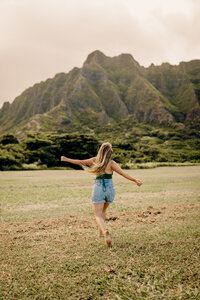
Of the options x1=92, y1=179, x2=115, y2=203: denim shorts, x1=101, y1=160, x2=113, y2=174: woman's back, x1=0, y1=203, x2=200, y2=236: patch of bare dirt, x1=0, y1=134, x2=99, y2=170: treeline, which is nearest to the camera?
x1=92, y1=179, x2=115, y2=203: denim shorts

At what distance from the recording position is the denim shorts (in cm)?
570

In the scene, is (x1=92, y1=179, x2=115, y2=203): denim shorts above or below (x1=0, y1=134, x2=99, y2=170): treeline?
below

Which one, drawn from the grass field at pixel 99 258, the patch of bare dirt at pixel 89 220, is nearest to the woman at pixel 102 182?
the grass field at pixel 99 258

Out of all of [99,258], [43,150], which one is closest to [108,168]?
[99,258]

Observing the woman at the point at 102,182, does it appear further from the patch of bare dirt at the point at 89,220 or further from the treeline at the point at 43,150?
the treeline at the point at 43,150

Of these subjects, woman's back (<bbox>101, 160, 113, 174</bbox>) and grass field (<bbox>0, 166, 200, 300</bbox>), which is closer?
grass field (<bbox>0, 166, 200, 300</bbox>)

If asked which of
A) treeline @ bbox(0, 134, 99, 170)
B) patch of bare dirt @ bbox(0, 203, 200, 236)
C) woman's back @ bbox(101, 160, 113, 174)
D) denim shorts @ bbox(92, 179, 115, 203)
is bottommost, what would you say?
patch of bare dirt @ bbox(0, 203, 200, 236)

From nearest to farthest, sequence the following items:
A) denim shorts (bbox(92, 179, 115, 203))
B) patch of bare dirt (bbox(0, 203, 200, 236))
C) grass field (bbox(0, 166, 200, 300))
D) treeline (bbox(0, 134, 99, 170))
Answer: grass field (bbox(0, 166, 200, 300)) < denim shorts (bbox(92, 179, 115, 203)) < patch of bare dirt (bbox(0, 203, 200, 236)) < treeline (bbox(0, 134, 99, 170))

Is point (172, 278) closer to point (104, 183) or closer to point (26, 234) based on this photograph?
point (104, 183)

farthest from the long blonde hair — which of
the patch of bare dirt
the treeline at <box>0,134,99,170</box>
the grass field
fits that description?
the treeline at <box>0,134,99,170</box>

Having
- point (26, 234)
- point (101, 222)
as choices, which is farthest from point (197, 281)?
point (26, 234)

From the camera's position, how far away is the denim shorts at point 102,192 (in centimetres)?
570

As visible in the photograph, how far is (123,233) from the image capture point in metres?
6.49

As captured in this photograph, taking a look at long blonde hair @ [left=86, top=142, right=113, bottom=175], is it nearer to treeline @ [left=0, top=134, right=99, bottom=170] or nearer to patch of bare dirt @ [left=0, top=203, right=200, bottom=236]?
patch of bare dirt @ [left=0, top=203, right=200, bottom=236]
